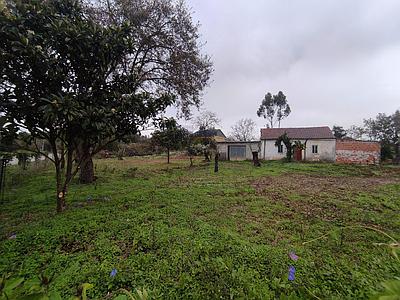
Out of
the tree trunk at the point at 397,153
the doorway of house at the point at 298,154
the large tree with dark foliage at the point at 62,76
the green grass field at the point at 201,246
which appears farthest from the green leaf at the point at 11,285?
the tree trunk at the point at 397,153

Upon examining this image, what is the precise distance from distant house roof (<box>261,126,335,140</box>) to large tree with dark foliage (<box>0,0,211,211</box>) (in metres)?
19.7

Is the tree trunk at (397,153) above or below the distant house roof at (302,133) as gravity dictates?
below

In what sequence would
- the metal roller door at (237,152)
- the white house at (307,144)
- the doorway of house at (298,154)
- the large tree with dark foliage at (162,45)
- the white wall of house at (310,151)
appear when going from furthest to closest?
the metal roller door at (237,152) → the doorway of house at (298,154) → the white house at (307,144) → the white wall of house at (310,151) → the large tree with dark foliage at (162,45)

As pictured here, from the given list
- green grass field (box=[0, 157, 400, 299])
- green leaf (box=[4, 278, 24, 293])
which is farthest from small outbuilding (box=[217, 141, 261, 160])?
green leaf (box=[4, 278, 24, 293])

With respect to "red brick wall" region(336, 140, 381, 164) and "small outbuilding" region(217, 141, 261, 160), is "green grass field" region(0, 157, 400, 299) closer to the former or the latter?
"red brick wall" region(336, 140, 381, 164)

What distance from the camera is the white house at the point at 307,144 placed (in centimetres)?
1991

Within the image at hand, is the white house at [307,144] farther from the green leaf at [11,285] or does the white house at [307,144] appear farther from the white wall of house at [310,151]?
the green leaf at [11,285]

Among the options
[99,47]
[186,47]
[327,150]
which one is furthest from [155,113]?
[327,150]

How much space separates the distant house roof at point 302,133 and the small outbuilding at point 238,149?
1.33m

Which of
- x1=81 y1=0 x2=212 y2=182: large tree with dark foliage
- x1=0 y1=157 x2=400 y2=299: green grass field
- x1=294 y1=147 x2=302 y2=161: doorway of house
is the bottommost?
x1=0 y1=157 x2=400 y2=299: green grass field

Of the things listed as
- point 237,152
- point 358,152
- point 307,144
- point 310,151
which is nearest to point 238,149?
point 237,152

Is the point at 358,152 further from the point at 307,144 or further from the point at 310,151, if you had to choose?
the point at 307,144

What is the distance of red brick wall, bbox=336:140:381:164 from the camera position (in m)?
19.1

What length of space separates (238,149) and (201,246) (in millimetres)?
19958
